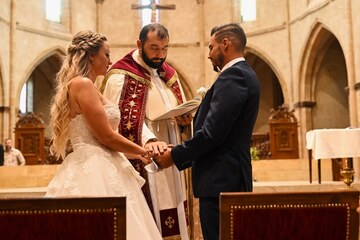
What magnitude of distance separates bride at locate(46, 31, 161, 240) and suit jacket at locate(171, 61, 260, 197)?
40 centimetres

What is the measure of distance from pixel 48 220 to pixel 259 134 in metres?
16.2

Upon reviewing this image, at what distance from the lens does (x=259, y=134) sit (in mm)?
17859

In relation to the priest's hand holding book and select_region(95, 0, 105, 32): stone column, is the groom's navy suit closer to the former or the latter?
the priest's hand holding book

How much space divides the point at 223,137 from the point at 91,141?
84cm

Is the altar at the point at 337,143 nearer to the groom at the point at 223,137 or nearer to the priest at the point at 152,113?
the priest at the point at 152,113

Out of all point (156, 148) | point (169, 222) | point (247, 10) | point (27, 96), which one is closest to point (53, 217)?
A: point (156, 148)

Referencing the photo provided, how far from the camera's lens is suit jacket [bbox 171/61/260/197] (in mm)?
2605

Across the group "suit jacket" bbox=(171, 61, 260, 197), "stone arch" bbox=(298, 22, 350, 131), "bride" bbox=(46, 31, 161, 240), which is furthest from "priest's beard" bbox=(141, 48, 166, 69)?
"stone arch" bbox=(298, 22, 350, 131)

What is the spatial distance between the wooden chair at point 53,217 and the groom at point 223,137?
0.74 meters

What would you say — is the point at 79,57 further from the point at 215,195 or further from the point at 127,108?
the point at 215,195

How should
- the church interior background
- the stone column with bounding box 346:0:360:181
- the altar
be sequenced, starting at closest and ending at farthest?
the altar → the stone column with bounding box 346:0:360:181 → the church interior background

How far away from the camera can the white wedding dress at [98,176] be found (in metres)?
2.89

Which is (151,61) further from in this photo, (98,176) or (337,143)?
(337,143)

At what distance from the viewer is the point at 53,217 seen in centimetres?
200
